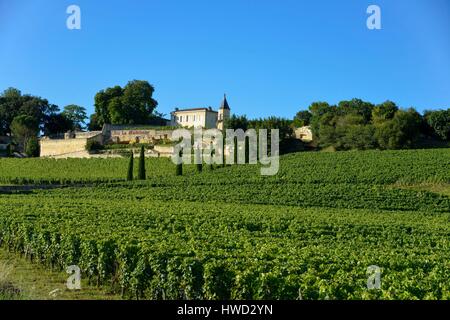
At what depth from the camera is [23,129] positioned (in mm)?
92188

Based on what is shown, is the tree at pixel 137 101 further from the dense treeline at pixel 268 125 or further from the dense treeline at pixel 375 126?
the dense treeline at pixel 375 126

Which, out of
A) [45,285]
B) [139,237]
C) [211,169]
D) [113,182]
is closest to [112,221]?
[139,237]

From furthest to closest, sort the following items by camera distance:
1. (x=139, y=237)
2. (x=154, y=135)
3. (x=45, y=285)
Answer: (x=154, y=135), (x=139, y=237), (x=45, y=285)

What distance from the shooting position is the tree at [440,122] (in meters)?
72.5

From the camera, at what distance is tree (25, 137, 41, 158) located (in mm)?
85000

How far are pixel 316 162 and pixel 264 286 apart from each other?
47973 mm

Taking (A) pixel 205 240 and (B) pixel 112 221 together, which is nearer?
(A) pixel 205 240

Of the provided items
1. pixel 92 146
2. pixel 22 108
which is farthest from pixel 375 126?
pixel 22 108

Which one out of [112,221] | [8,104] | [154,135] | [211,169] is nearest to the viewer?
[112,221]

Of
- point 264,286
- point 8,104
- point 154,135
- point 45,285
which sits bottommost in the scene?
point 45,285

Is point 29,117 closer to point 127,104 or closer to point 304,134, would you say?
point 127,104

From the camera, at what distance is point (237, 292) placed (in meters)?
10.3

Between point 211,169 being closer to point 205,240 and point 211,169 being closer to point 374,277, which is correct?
point 205,240

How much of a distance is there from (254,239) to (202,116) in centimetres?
7765
